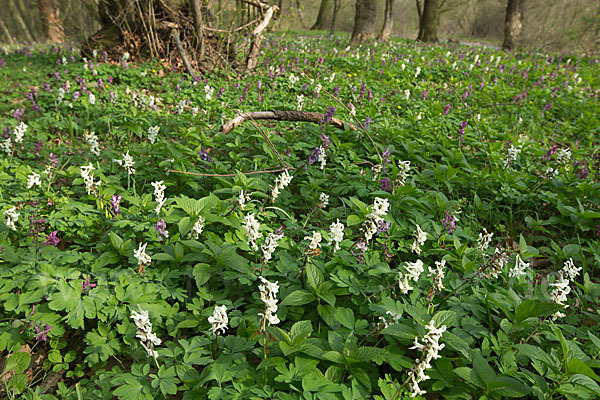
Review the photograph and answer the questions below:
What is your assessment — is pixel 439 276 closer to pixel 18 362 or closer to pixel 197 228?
pixel 197 228

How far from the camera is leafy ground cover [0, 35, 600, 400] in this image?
184cm

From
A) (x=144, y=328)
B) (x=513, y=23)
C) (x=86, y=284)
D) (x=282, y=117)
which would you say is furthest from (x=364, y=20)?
(x=144, y=328)

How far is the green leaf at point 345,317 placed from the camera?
2025 mm

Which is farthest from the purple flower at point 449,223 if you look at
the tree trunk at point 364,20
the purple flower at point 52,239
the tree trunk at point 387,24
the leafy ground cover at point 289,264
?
the tree trunk at point 387,24

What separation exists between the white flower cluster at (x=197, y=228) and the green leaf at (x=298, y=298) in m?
0.82

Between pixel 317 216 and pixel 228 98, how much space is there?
3151 mm

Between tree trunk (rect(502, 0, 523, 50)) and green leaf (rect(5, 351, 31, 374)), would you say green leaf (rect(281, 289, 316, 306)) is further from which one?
tree trunk (rect(502, 0, 523, 50))

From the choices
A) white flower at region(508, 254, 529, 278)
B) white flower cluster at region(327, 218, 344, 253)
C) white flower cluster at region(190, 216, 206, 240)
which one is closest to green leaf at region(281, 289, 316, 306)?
white flower cluster at region(327, 218, 344, 253)

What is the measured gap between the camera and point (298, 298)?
2.11 meters

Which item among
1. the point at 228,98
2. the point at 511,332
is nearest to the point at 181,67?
the point at 228,98

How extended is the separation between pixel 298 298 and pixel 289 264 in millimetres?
336

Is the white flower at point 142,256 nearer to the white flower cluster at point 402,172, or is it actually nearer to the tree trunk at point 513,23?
the white flower cluster at point 402,172

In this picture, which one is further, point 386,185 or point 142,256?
point 386,185

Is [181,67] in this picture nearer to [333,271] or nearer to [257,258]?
[257,258]
